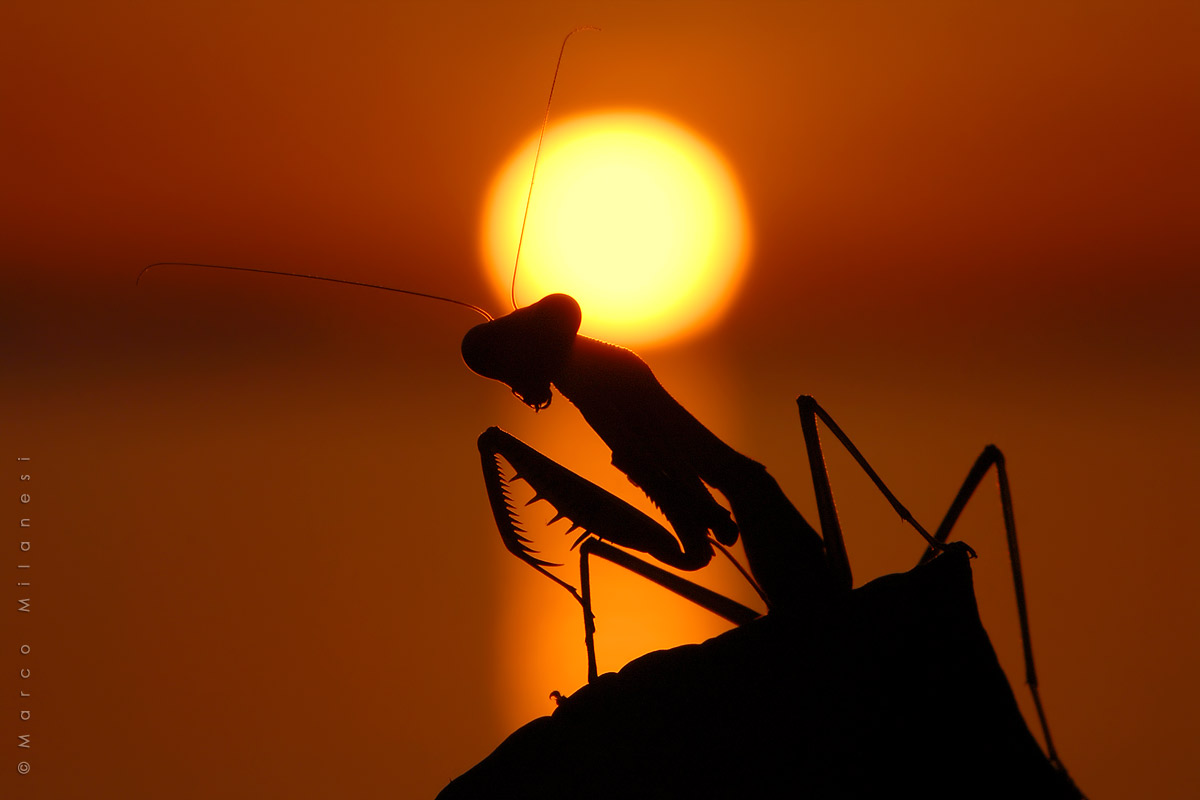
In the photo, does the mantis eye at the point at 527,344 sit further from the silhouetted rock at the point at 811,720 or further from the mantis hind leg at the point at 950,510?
the silhouetted rock at the point at 811,720

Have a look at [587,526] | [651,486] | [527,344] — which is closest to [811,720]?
[587,526]

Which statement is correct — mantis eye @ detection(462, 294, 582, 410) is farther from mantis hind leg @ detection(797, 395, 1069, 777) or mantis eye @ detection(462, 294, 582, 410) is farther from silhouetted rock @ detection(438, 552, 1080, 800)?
silhouetted rock @ detection(438, 552, 1080, 800)

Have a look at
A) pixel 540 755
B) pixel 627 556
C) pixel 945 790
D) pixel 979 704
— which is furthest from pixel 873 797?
pixel 627 556

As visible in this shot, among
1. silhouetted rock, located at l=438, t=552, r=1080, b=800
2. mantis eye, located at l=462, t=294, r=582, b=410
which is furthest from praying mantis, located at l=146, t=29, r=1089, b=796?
silhouetted rock, located at l=438, t=552, r=1080, b=800

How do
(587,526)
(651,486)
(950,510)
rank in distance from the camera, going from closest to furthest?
(587,526) < (651,486) < (950,510)

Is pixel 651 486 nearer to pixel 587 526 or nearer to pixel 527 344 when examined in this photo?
pixel 587 526
